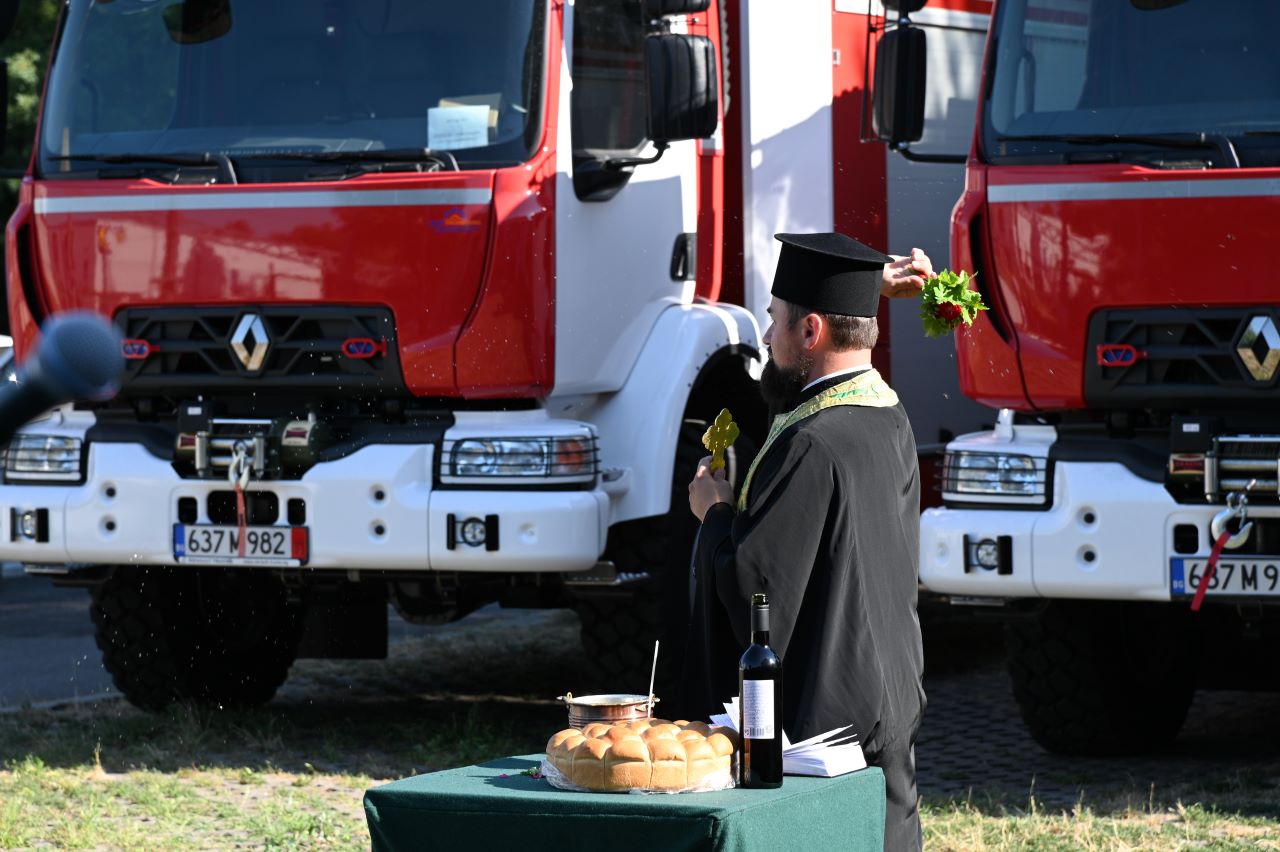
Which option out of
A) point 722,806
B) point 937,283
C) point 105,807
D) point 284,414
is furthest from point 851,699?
point 284,414

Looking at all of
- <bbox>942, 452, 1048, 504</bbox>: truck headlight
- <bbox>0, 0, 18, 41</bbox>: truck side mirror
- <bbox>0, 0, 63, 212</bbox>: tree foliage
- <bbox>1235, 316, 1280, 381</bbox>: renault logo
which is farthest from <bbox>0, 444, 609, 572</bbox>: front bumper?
<bbox>0, 0, 63, 212</bbox>: tree foliage

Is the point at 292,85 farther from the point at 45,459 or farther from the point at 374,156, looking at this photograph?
the point at 45,459

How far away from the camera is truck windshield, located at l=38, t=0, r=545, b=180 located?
25.5 feet

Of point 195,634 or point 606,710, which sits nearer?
point 606,710

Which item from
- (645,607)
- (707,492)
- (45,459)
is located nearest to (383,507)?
(645,607)

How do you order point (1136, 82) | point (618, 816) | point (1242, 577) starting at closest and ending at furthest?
point (618, 816) → point (1242, 577) → point (1136, 82)

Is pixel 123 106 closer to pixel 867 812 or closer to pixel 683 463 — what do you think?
pixel 683 463

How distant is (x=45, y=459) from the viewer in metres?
8.26

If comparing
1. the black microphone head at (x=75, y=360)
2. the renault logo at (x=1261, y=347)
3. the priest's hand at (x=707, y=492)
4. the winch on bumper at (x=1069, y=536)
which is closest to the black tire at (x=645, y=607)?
the winch on bumper at (x=1069, y=536)

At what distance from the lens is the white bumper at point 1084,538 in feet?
23.2

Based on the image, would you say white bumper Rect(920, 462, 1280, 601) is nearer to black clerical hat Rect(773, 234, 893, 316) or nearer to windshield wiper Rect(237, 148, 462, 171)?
windshield wiper Rect(237, 148, 462, 171)

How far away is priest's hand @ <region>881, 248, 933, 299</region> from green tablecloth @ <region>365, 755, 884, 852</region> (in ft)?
3.97

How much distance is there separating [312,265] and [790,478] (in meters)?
4.35

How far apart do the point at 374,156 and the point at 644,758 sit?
4696mm
